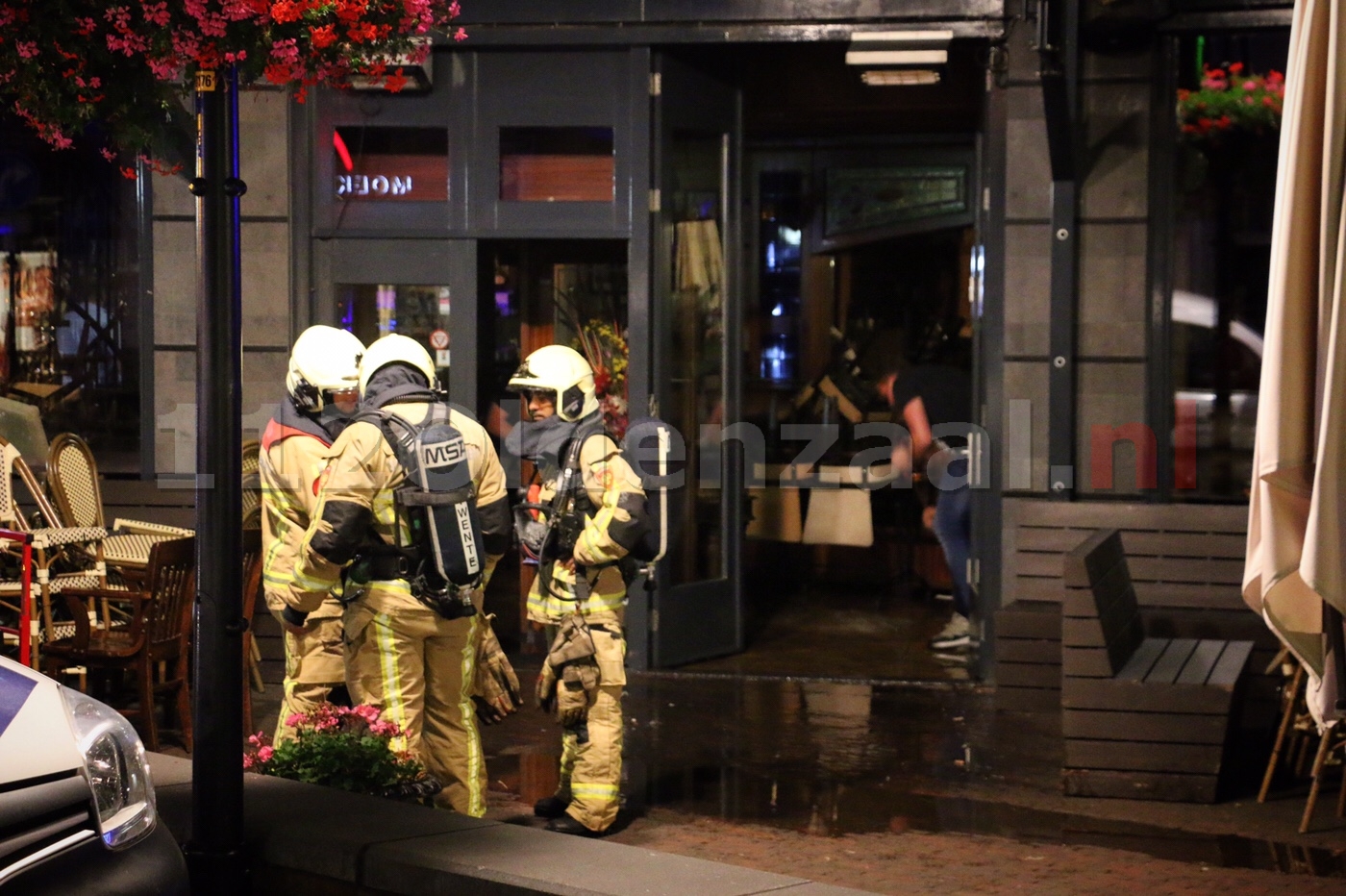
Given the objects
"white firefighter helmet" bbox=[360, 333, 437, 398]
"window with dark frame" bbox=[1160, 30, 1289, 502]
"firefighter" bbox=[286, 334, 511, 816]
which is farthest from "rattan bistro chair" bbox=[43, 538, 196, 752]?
"window with dark frame" bbox=[1160, 30, 1289, 502]

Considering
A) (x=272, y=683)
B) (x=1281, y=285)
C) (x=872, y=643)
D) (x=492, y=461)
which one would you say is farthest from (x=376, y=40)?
(x=872, y=643)

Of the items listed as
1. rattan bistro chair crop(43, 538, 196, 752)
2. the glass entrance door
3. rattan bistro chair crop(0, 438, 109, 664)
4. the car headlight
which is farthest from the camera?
the glass entrance door

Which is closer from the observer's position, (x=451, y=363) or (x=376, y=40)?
(x=376, y=40)

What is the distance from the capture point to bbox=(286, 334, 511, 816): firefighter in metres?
6.51

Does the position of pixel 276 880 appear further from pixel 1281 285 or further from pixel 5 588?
pixel 5 588

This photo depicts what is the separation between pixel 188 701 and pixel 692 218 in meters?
4.35

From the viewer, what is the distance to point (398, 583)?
662 cm

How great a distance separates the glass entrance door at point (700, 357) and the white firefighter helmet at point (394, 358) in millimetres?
3714

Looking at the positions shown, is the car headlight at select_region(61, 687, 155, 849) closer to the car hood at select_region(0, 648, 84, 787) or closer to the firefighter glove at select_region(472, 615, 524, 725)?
the car hood at select_region(0, 648, 84, 787)

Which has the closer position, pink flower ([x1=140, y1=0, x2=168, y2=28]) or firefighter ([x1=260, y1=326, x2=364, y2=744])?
pink flower ([x1=140, y1=0, x2=168, y2=28])

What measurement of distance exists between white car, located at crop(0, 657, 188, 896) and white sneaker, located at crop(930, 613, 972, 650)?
7.73 meters

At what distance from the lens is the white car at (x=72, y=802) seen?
369 centimetres

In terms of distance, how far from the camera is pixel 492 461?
7.00 m

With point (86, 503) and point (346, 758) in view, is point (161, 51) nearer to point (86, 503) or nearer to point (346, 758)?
point (346, 758)
